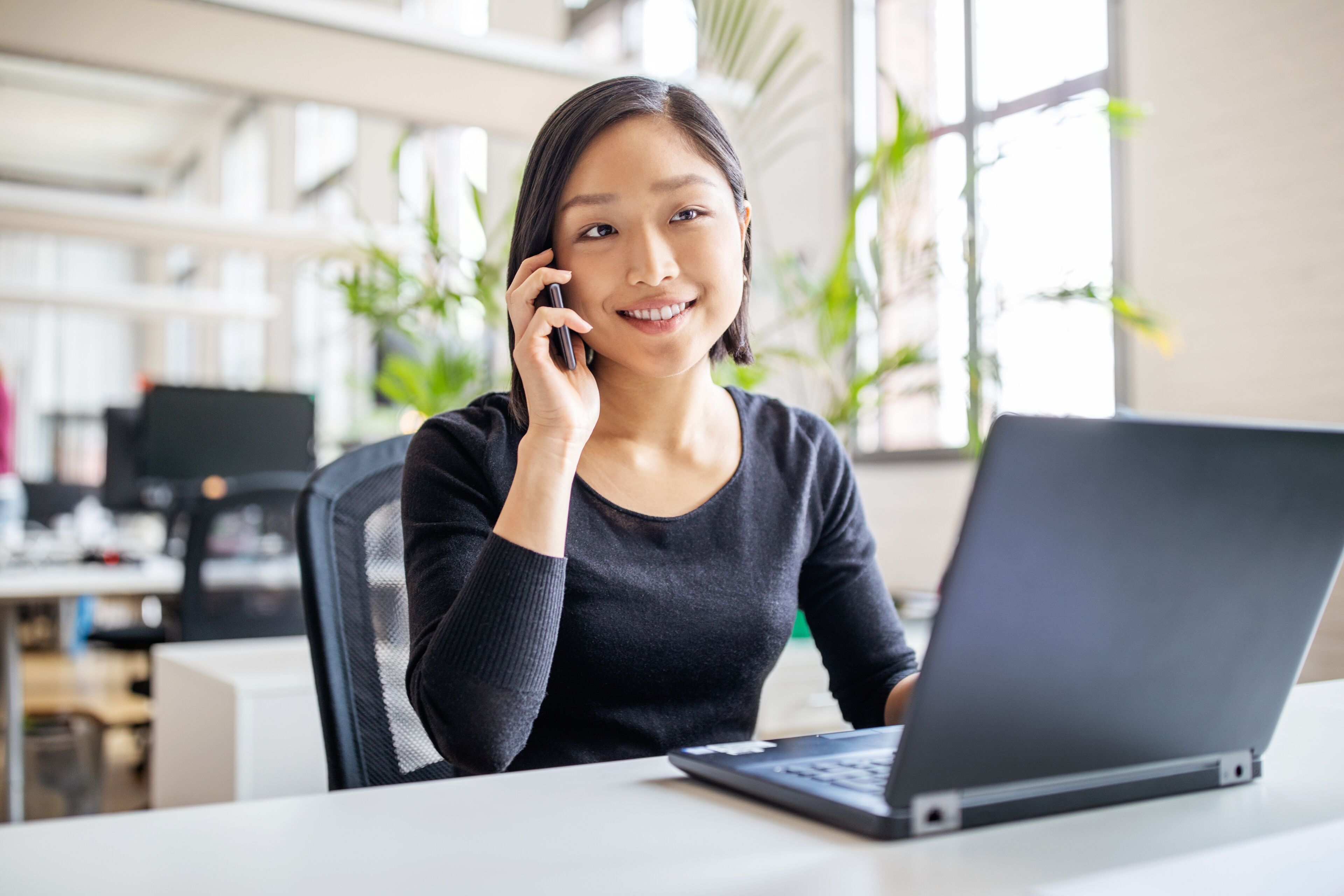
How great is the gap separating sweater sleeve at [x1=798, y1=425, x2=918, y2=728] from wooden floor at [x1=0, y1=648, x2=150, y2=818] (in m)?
2.77

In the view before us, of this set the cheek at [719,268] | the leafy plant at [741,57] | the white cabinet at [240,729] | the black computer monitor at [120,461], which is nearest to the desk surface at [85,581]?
the black computer monitor at [120,461]

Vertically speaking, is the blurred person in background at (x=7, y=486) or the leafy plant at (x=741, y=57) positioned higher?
the leafy plant at (x=741, y=57)

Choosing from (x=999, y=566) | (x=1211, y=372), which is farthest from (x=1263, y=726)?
(x=1211, y=372)

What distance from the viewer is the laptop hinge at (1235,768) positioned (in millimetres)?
767

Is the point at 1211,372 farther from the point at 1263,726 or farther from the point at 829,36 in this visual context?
the point at 1263,726

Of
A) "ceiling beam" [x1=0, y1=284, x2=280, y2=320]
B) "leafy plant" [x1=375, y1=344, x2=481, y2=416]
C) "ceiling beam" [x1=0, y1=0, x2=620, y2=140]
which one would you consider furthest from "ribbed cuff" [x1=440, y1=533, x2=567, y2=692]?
"ceiling beam" [x1=0, y1=284, x2=280, y2=320]

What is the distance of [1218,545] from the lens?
0.66m

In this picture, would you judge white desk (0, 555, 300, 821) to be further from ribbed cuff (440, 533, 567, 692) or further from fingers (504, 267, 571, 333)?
ribbed cuff (440, 533, 567, 692)

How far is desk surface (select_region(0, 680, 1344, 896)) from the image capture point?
0.57 m

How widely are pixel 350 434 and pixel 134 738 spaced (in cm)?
352

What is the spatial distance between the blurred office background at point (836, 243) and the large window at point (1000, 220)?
0.05 ft

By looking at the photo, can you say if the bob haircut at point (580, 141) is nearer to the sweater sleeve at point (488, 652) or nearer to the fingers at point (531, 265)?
the fingers at point (531, 265)

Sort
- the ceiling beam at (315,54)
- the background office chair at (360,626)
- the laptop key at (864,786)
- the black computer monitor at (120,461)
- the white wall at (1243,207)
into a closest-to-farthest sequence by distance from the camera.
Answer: the laptop key at (864,786)
the background office chair at (360,626)
the ceiling beam at (315,54)
the white wall at (1243,207)
the black computer monitor at (120,461)

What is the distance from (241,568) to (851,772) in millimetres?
2649
